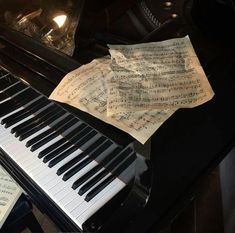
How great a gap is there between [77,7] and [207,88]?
2.27 ft

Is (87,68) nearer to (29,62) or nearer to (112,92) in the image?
(112,92)

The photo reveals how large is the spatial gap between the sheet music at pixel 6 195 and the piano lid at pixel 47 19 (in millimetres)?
644

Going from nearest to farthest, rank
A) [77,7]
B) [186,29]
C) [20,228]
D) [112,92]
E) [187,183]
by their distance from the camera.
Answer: [112,92]
[187,183]
[186,29]
[77,7]
[20,228]

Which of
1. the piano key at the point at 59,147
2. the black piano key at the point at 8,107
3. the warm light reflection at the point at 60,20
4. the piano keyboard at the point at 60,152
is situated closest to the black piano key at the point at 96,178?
the piano keyboard at the point at 60,152

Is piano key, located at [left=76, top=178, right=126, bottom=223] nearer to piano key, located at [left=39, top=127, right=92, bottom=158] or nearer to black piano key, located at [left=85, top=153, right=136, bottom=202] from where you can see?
black piano key, located at [left=85, top=153, right=136, bottom=202]

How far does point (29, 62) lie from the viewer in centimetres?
121

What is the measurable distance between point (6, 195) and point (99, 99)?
755mm

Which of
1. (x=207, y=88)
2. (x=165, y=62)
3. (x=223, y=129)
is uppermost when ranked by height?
(x=165, y=62)

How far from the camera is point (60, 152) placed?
3.85 feet

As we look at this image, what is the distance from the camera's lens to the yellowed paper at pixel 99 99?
815 millimetres

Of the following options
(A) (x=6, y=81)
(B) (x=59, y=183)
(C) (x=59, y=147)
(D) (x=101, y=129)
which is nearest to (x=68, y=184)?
(B) (x=59, y=183)

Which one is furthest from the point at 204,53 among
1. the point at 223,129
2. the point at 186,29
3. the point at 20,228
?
the point at 20,228

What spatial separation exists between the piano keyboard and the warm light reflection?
29cm

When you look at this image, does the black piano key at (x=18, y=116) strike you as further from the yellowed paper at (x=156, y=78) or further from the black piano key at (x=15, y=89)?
the yellowed paper at (x=156, y=78)
